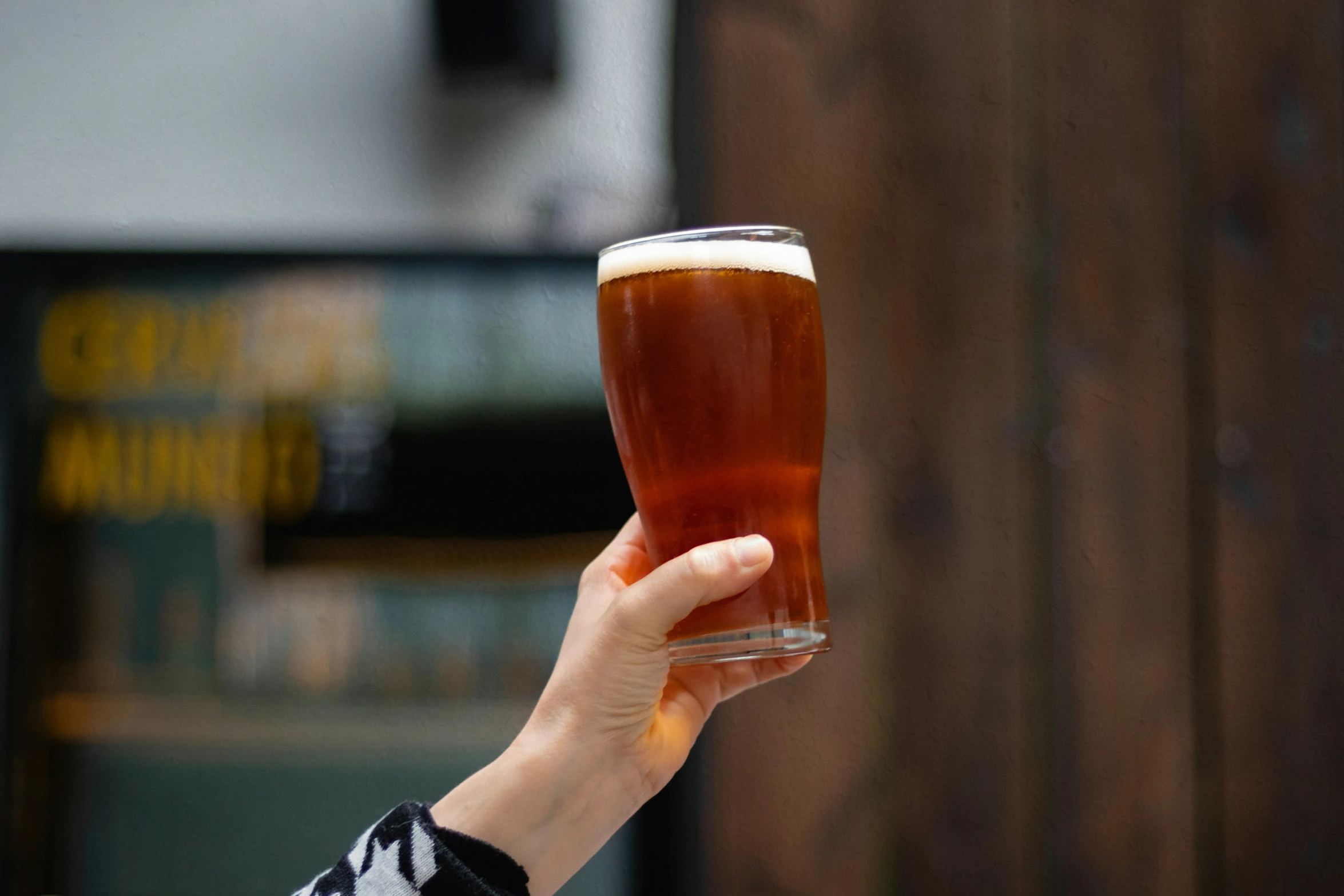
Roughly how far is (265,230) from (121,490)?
1.72 feet

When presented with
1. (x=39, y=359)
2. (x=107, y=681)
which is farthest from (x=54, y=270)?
(x=107, y=681)

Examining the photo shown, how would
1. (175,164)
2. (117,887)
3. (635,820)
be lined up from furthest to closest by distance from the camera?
(175,164)
(117,887)
(635,820)

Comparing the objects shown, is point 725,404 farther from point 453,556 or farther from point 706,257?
point 453,556

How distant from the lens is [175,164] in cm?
182

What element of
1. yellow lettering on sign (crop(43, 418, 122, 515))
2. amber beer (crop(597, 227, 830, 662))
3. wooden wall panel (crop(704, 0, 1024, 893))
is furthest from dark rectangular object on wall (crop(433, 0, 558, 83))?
amber beer (crop(597, 227, 830, 662))

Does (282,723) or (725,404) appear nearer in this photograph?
(725,404)

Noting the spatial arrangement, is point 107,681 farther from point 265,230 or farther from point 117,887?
point 265,230

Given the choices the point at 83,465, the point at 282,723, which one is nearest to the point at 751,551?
the point at 282,723

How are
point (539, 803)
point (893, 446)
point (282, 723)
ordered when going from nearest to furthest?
point (539, 803) < point (893, 446) < point (282, 723)

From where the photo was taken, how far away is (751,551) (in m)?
0.79

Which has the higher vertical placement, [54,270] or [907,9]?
[907,9]

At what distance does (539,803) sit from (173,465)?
1185 mm

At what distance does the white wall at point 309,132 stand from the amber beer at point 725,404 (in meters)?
0.89

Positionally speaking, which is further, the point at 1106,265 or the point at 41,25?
the point at 41,25
